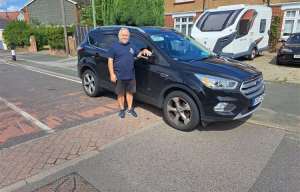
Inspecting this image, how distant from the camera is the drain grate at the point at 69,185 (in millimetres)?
3143

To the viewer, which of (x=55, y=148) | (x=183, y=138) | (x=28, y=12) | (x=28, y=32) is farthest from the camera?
(x=28, y=12)

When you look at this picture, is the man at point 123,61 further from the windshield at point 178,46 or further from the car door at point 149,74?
the windshield at point 178,46

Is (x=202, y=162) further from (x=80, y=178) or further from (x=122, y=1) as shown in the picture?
(x=122, y=1)

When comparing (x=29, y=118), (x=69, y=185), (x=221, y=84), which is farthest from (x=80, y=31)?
(x=69, y=185)

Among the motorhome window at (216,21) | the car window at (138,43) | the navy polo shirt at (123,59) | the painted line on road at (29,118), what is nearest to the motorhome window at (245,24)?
the motorhome window at (216,21)

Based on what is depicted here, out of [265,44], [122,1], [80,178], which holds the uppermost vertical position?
[122,1]

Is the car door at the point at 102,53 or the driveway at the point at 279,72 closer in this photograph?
the car door at the point at 102,53

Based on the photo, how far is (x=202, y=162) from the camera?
3.70 m

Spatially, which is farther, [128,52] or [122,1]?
[122,1]

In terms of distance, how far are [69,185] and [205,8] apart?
63.1ft

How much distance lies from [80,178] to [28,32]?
3026 centimetres

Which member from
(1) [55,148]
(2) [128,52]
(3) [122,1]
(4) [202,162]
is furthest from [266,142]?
(3) [122,1]

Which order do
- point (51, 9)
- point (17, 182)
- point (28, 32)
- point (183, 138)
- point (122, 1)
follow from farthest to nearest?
point (51, 9)
point (28, 32)
point (122, 1)
point (183, 138)
point (17, 182)

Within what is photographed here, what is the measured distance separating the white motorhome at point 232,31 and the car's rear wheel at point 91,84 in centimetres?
631
